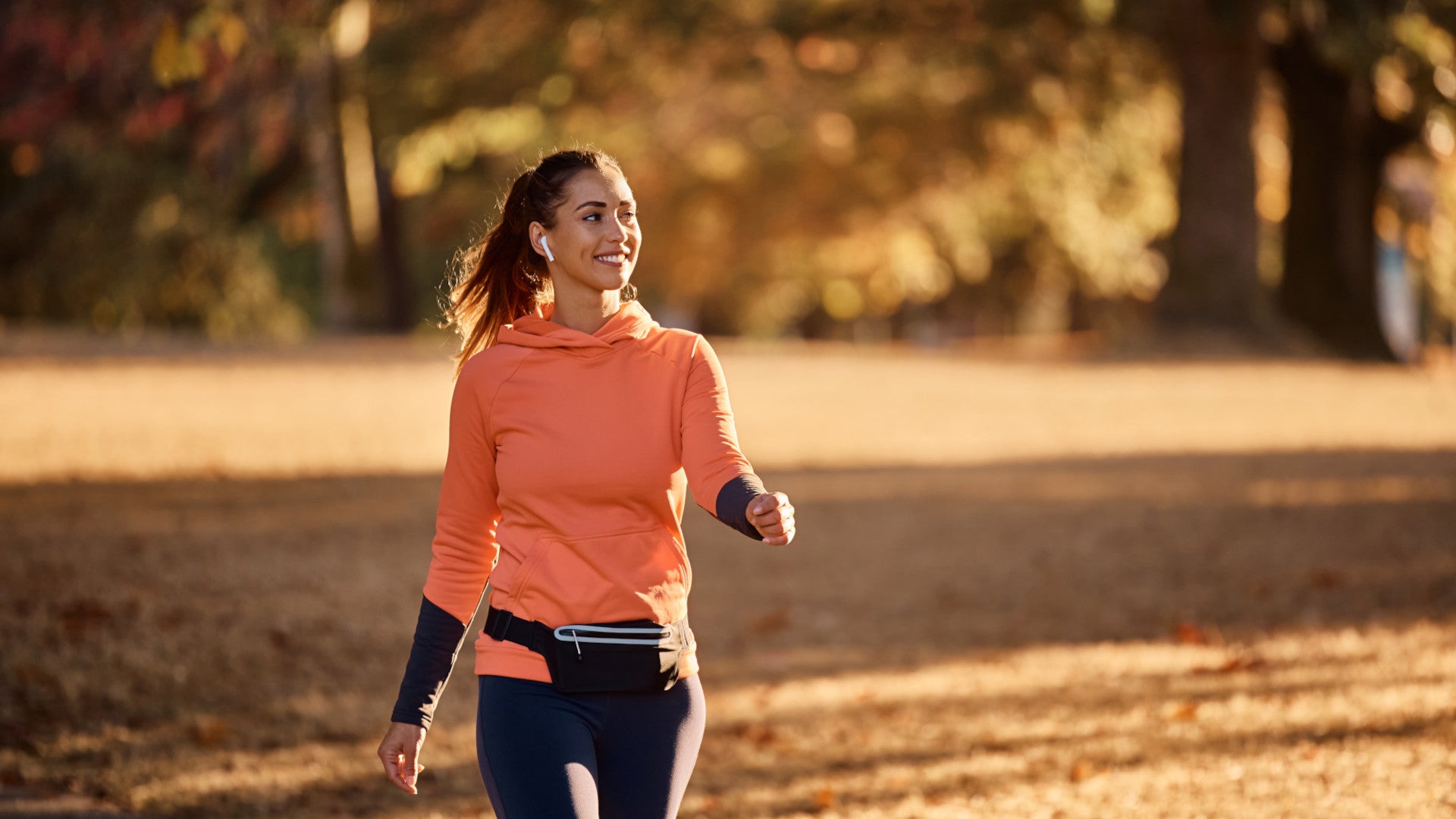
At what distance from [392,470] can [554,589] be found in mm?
10005

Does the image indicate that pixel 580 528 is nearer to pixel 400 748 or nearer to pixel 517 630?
pixel 517 630

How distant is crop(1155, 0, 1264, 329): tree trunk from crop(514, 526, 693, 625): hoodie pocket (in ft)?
59.8

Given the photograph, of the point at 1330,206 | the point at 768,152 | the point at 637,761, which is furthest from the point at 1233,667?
the point at 768,152

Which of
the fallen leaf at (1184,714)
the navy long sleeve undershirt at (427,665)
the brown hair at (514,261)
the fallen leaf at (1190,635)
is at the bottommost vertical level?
the fallen leaf at (1190,635)

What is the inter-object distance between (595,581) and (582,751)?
0.32 m

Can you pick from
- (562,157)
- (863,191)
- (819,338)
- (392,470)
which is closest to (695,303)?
(819,338)

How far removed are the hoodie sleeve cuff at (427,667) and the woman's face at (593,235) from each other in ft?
2.32

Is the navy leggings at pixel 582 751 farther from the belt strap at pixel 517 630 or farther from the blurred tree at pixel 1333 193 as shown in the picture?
the blurred tree at pixel 1333 193

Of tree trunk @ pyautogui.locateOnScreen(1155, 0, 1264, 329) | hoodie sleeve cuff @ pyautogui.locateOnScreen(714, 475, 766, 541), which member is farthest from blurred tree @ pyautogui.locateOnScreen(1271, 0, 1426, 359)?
hoodie sleeve cuff @ pyautogui.locateOnScreen(714, 475, 766, 541)

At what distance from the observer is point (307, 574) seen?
8664mm

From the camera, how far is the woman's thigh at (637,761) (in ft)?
9.43

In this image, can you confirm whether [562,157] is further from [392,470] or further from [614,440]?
[392,470]

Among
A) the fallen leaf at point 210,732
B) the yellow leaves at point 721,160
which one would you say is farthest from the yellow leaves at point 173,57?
the yellow leaves at point 721,160

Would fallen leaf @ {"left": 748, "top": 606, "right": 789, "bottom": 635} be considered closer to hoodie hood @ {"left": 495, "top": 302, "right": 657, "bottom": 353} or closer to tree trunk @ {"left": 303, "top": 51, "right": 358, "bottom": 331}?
hoodie hood @ {"left": 495, "top": 302, "right": 657, "bottom": 353}
